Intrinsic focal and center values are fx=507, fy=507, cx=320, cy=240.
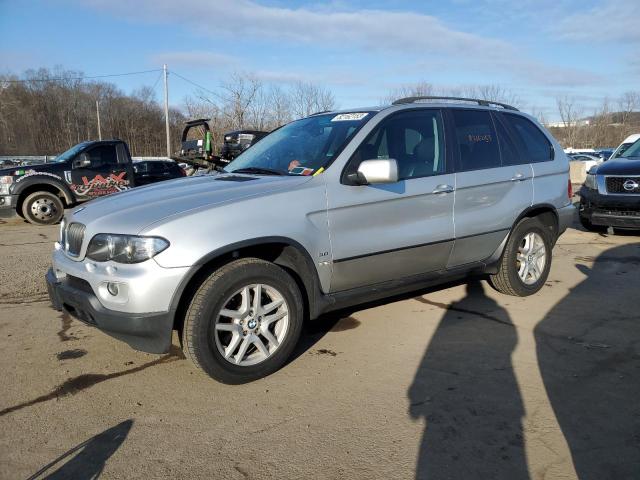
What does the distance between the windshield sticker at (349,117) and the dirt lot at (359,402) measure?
1782 millimetres

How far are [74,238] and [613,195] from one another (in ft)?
26.6

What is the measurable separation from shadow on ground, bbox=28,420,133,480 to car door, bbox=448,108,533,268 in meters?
2.97

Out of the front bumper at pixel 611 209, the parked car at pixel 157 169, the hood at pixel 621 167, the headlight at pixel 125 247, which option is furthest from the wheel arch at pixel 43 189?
the hood at pixel 621 167

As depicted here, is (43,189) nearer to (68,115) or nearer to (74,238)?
(74,238)

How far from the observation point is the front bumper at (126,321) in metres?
3.04

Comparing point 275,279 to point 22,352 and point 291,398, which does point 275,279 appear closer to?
point 291,398

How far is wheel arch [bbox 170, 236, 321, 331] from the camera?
3.12m

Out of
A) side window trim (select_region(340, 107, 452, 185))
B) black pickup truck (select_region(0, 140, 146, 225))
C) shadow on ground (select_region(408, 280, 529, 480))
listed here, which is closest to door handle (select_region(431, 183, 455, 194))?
side window trim (select_region(340, 107, 452, 185))

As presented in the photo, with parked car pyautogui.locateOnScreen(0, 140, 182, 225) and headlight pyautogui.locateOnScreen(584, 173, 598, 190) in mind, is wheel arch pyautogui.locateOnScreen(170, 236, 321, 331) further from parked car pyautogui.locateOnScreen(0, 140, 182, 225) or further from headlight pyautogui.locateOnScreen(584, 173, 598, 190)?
parked car pyautogui.locateOnScreen(0, 140, 182, 225)

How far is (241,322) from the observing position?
Answer: 3352mm

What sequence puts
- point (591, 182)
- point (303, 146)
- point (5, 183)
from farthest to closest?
point (5, 183) → point (591, 182) → point (303, 146)

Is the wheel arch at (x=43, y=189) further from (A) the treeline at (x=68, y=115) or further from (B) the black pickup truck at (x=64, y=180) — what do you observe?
(A) the treeline at (x=68, y=115)

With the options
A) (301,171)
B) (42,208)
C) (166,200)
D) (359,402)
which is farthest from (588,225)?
(42,208)

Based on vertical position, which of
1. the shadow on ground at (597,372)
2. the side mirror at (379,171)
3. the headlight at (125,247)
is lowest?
the shadow on ground at (597,372)
